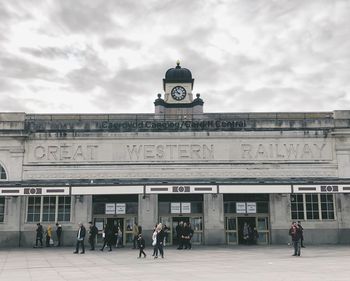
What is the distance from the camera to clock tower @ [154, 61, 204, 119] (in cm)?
4559

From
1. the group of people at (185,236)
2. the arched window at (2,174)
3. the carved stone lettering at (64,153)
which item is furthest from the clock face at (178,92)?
the group of people at (185,236)

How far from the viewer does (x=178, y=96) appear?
154ft

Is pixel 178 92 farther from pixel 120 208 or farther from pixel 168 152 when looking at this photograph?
pixel 120 208

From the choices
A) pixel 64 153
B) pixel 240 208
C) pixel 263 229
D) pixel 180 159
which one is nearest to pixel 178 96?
pixel 180 159

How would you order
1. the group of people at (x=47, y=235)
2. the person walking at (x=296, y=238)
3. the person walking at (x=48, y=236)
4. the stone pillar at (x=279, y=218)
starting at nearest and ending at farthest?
1. the person walking at (x=296, y=238)
2. the group of people at (x=47, y=235)
3. the person walking at (x=48, y=236)
4. the stone pillar at (x=279, y=218)

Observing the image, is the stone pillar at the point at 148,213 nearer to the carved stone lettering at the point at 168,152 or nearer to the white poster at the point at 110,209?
the white poster at the point at 110,209

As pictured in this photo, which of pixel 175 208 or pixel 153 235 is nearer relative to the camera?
pixel 153 235

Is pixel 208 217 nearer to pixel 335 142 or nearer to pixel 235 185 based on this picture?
pixel 235 185

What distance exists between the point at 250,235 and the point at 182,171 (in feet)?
19.4

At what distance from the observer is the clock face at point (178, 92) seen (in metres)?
46.8

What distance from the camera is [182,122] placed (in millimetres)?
28828

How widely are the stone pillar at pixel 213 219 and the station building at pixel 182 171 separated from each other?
0.21 ft

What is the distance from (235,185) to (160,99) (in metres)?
21.5

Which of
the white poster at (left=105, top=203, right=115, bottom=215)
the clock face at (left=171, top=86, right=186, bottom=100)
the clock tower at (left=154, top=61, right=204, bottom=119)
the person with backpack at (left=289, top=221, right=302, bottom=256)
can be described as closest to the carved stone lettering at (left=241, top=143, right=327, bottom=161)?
the person with backpack at (left=289, top=221, right=302, bottom=256)
